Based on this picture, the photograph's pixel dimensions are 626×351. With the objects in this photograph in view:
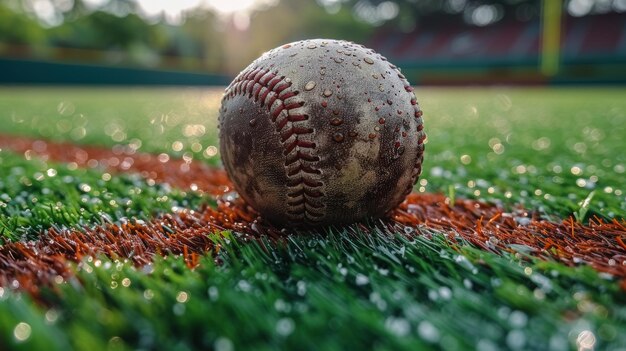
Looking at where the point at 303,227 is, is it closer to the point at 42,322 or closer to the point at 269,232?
the point at 269,232

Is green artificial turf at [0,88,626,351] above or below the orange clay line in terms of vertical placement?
below

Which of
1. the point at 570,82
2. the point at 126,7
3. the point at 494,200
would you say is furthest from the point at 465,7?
the point at 494,200

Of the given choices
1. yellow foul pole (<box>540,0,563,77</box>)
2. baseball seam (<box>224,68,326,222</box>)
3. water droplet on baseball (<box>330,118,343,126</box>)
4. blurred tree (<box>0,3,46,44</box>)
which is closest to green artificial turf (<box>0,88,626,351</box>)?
baseball seam (<box>224,68,326,222</box>)

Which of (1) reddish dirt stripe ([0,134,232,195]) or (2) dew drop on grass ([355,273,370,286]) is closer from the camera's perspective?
(2) dew drop on grass ([355,273,370,286])

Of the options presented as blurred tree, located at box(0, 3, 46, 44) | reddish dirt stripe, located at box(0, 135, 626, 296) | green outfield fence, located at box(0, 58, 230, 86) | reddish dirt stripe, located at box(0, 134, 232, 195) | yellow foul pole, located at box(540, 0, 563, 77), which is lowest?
blurred tree, located at box(0, 3, 46, 44)

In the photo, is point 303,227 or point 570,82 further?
point 570,82

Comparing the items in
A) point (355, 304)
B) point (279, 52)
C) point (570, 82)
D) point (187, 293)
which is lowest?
point (187, 293)

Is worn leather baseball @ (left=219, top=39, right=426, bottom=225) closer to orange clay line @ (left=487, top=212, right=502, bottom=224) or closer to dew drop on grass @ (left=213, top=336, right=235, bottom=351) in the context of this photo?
orange clay line @ (left=487, top=212, right=502, bottom=224)
